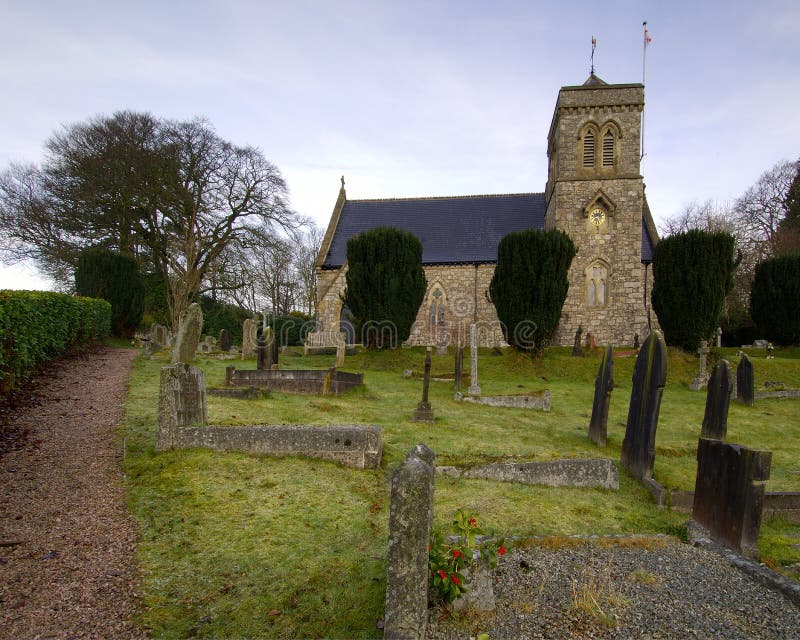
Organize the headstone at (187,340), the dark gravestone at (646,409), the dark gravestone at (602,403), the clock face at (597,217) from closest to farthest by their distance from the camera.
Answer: the dark gravestone at (646,409)
the headstone at (187,340)
the dark gravestone at (602,403)
the clock face at (597,217)

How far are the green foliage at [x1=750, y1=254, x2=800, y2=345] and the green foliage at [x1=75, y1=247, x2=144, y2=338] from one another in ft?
94.8

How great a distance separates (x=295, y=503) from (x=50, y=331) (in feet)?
32.1

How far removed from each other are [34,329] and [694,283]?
19.3 meters

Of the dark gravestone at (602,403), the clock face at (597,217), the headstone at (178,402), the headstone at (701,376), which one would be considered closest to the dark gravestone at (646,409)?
the dark gravestone at (602,403)

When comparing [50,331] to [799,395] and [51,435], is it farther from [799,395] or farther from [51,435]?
[799,395]

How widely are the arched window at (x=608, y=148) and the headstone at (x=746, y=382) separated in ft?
40.9

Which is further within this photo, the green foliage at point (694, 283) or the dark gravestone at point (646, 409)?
the green foliage at point (694, 283)

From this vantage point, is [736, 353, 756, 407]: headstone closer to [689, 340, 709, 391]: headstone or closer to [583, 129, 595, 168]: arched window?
[689, 340, 709, 391]: headstone

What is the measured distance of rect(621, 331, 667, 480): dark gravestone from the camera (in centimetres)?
618

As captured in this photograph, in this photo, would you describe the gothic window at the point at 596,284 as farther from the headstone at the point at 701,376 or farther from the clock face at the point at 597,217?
the headstone at the point at 701,376

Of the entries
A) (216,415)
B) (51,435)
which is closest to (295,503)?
(216,415)

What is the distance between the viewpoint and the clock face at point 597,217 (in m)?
21.7

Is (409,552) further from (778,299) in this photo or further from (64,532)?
(778,299)

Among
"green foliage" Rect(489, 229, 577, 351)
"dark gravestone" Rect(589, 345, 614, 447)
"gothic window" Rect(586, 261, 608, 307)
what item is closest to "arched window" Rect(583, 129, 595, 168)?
"gothic window" Rect(586, 261, 608, 307)
